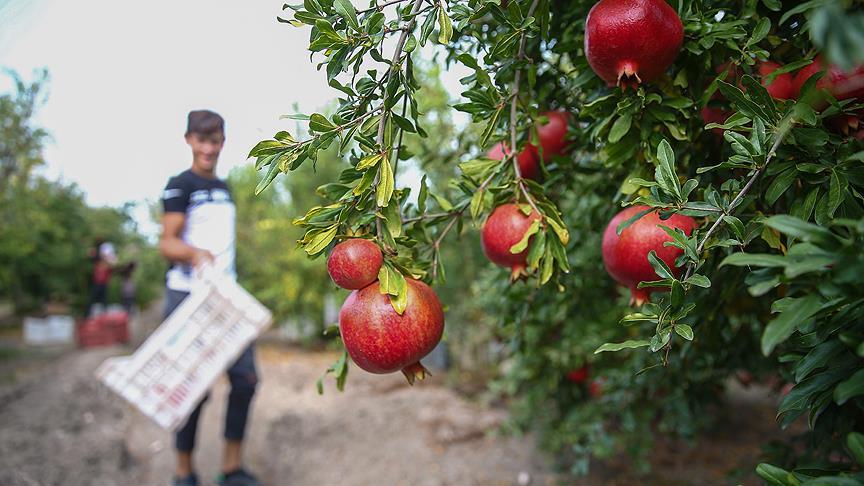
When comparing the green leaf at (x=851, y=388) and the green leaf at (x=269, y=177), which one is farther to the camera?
the green leaf at (x=269, y=177)

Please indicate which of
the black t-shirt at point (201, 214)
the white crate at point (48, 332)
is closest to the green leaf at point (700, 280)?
the black t-shirt at point (201, 214)

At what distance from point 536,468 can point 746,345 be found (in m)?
1.58

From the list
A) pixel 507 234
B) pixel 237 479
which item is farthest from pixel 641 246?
pixel 237 479

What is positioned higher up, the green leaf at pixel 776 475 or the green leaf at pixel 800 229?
the green leaf at pixel 800 229

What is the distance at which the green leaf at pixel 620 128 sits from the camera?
82 centimetres

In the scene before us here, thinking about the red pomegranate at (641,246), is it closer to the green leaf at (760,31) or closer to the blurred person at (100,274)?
the green leaf at (760,31)

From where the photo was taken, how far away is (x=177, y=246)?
2.09 m

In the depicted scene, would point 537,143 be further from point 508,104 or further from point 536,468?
point 536,468

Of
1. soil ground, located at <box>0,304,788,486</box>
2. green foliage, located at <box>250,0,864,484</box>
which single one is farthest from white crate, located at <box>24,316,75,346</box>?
green foliage, located at <box>250,0,864,484</box>

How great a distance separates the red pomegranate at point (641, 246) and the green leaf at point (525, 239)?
0.39 feet

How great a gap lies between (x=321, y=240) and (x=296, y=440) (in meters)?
2.74

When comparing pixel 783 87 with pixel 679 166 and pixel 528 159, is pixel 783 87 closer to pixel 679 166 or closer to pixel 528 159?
pixel 679 166

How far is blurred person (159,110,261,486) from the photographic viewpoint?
2.12 metres

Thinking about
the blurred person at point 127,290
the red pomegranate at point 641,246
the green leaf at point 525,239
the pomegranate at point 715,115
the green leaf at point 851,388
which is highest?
the pomegranate at point 715,115
